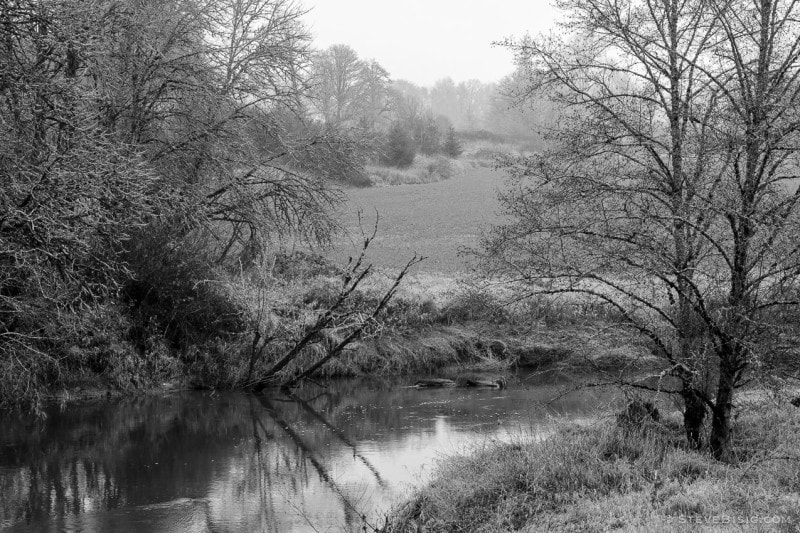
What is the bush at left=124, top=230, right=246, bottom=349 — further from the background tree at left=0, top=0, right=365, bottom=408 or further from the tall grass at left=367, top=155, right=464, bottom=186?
the tall grass at left=367, top=155, right=464, bottom=186

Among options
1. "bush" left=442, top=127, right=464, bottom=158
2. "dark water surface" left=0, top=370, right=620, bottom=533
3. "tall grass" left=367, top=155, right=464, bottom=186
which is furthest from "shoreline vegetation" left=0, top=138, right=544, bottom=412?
"bush" left=442, top=127, right=464, bottom=158

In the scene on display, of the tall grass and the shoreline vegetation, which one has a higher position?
the tall grass

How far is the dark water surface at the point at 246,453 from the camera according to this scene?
31.0ft

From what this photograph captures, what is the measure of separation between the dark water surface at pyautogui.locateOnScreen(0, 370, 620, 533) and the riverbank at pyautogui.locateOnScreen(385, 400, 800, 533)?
1.10m

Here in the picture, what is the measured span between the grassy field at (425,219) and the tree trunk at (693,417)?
14848 millimetres

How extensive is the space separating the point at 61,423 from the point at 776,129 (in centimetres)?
1271

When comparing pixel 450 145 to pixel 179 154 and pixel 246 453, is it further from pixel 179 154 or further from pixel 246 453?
pixel 246 453

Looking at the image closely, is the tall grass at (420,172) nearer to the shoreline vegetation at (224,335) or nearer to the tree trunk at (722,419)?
the shoreline vegetation at (224,335)

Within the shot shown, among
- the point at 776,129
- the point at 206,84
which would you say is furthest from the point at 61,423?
the point at 776,129

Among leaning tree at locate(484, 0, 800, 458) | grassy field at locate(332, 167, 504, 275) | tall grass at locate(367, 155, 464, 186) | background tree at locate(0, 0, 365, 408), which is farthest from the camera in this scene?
tall grass at locate(367, 155, 464, 186)

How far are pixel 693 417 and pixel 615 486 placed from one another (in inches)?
87.1

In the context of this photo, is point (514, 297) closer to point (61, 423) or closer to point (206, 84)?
point (61, 423)

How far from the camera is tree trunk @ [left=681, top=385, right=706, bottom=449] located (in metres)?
9.50

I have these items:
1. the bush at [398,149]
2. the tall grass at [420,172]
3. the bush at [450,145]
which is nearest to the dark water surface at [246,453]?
the tall grass at [420,172]
